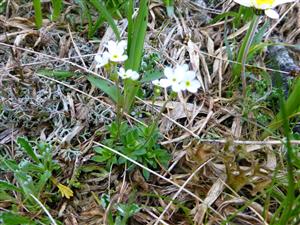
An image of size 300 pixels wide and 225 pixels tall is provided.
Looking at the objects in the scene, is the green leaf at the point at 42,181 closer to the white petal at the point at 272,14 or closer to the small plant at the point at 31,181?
the small plant at the point at 31,181

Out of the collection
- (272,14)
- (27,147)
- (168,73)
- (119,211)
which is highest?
(272,14)

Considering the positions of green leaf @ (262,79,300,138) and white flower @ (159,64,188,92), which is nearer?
white flower @ (159,64,188,92)

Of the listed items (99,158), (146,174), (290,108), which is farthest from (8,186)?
(290,108)

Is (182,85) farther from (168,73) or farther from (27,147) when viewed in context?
(27,147)

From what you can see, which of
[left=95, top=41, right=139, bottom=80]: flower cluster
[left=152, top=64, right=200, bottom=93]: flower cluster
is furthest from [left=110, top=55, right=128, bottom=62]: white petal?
[left=152, top=64, right=200, bottom=93]: flower cluster

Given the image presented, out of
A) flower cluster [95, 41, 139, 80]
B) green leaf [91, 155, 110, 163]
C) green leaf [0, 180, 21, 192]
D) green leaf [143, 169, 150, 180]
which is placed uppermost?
flower cluster [95, 41, 139, 80]

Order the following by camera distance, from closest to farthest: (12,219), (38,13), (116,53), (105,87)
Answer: (12,219), (116,53), (105,87), (38,13)

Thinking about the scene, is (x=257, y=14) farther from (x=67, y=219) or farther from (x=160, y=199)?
(x=67, y=219)

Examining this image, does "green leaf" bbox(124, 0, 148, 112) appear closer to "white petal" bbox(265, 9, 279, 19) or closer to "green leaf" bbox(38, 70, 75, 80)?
"green leaf" bbox(38, 70, 75, 80)
